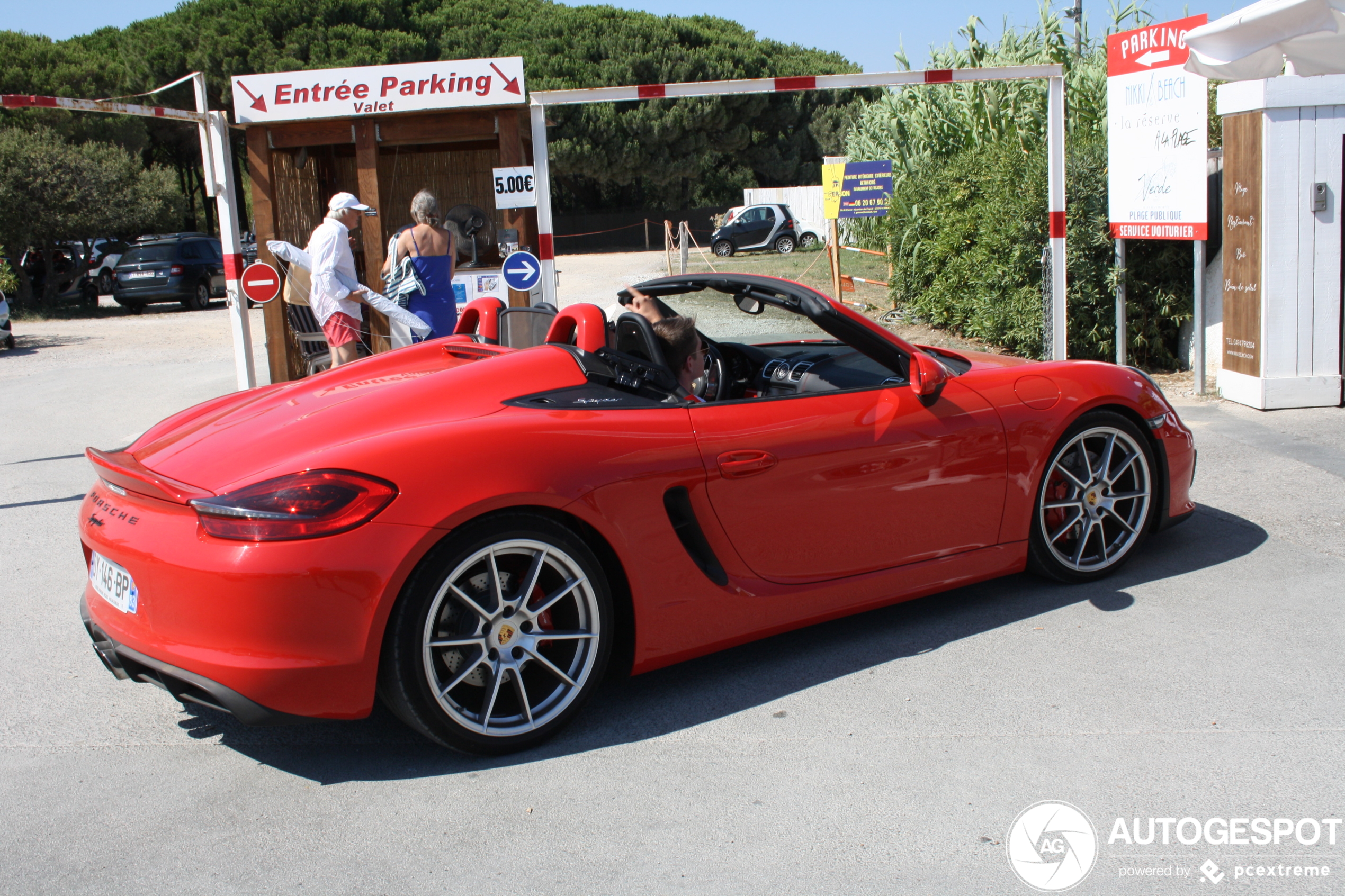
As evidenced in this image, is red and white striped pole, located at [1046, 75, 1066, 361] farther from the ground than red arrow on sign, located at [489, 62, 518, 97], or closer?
closer

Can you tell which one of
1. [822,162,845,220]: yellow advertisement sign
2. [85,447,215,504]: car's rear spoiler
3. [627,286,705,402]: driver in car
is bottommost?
[85,447,215,504]: car's rear spoiler

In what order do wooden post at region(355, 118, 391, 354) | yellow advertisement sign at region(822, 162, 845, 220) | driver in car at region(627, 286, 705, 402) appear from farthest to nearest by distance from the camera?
1. yellow advertisement sign at region(822, 162, 845, 220)
2. wooden post at region(355, 118, 391, 354)
3. driver in car at region(627, 286, 705, 402)

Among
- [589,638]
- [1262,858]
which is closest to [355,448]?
[589,638]

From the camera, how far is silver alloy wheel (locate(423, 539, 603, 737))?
3.16 meters

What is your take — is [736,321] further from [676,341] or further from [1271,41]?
[1271,41]

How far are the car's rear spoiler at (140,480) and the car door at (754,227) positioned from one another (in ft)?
105

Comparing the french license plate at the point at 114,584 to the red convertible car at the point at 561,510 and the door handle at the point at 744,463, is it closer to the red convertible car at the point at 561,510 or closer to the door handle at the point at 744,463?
the red convertible car at the point at 561,510

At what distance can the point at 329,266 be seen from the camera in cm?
781

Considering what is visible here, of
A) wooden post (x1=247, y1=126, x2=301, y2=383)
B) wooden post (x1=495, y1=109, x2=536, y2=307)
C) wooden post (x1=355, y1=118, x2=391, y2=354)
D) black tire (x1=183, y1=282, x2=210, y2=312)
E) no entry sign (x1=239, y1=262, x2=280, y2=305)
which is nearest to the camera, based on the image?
no entry sign (x1=239, y1=262, x2=280, y2=305)

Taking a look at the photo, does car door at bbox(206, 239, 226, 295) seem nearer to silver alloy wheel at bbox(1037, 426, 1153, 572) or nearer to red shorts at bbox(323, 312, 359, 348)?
red shorts at bbox(323, 312, 359, 348)

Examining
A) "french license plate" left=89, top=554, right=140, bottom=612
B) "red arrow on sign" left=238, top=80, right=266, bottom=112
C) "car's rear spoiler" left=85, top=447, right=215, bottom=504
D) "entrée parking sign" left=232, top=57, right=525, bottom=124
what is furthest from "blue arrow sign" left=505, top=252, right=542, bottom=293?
"french license plate" left=89, top=554, right=140, bottom=612

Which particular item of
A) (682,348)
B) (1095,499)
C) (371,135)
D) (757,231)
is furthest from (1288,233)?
(757,231)

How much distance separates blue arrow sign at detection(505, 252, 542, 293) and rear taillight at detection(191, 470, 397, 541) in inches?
228

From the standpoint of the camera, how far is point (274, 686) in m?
2.91
